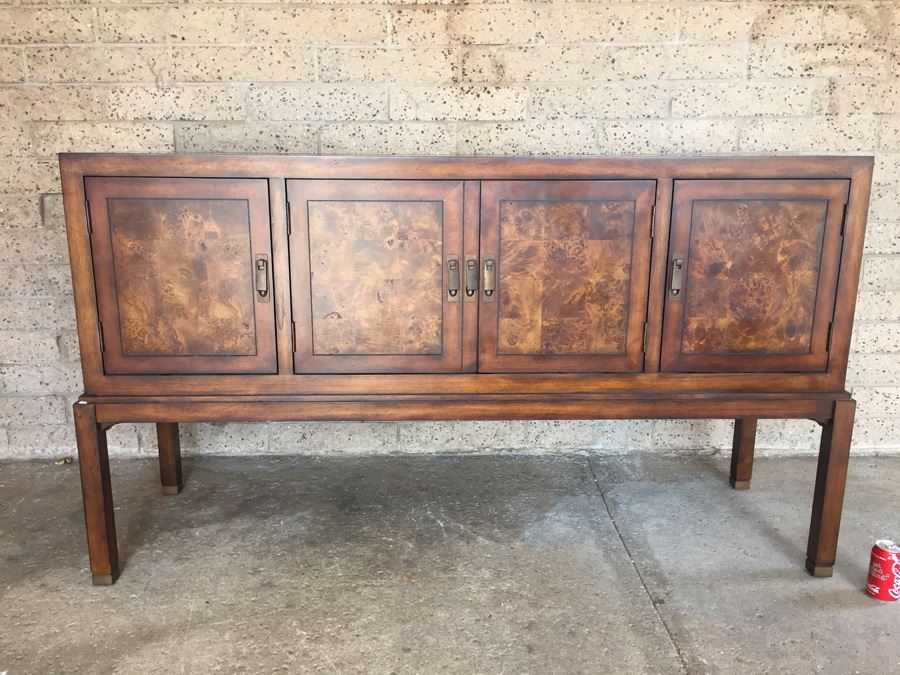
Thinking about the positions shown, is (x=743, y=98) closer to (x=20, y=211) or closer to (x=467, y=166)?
(x=467, y=166)

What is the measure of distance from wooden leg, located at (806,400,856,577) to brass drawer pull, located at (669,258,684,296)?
0.58 metres

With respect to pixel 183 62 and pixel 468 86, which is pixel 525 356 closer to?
pixel 468 86

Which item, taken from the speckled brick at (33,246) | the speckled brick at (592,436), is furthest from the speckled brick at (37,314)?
the speckled brick at (592,436)

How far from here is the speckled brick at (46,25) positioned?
2.43 meters

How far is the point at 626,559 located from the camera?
2.05 m

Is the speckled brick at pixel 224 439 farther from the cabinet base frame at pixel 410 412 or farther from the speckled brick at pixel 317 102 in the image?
the speckled brick at pixel 317 102

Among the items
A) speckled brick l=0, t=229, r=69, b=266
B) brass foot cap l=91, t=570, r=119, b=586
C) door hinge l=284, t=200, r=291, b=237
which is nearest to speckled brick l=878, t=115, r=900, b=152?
door hinge l=284, t=200, r=291, b=237

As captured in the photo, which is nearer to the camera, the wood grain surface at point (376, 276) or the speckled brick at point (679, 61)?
the wood grain surface at point (376, 276)

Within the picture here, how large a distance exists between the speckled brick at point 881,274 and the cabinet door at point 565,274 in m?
1.47

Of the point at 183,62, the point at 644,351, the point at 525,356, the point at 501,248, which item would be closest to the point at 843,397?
the point at 644,351

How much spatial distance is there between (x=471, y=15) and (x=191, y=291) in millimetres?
1498

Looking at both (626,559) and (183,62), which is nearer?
(626,559)

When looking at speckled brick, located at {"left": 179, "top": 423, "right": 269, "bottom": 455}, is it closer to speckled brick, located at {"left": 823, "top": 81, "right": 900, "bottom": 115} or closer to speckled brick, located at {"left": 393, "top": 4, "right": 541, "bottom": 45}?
speckled brick, located at {"left": 393, "top": 4, "right": 541, "bottom": 45}

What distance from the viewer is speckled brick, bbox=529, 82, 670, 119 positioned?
2.52 m
